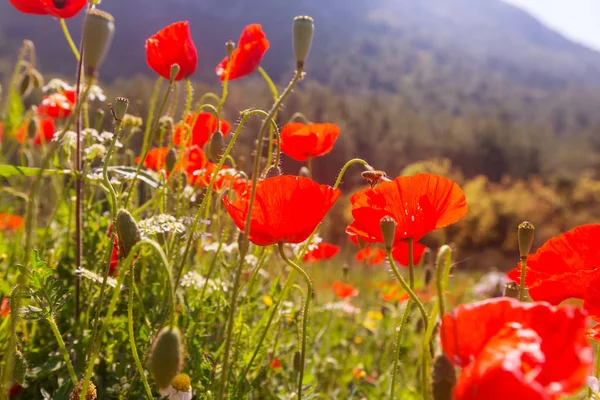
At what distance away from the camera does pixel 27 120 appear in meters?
2.42

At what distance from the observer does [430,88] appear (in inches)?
2210

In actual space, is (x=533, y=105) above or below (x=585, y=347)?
above

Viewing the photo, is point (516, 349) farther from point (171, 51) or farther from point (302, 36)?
point (171, 51)

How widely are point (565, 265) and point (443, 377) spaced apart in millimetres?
480

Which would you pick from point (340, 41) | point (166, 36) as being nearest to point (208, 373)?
point (166, 36)

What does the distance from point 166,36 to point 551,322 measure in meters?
1.17

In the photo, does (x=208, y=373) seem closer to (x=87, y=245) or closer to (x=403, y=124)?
(x=87, y=245)

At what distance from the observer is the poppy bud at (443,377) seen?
677 millimetres

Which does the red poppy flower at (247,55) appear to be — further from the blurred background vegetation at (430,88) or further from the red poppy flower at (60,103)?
the red poppy flower at (60,103)

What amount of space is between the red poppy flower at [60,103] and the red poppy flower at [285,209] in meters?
1.37

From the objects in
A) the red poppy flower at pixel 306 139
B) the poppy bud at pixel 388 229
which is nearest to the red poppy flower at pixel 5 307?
the red poppy flower at pixel 306 139

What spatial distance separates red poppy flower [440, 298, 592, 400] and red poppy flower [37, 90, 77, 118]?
184 centimetres

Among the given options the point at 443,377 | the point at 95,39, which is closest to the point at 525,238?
the point at 443,377

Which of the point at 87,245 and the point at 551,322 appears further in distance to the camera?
the point at 87,245
